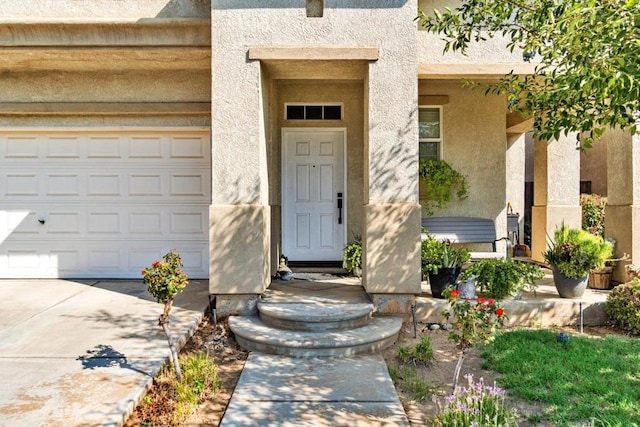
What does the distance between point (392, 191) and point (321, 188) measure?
7.90 ft

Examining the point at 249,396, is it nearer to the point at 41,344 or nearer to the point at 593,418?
the point at 41,344

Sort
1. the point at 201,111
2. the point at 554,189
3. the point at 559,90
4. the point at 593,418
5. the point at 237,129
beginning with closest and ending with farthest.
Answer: the point at 593,418 → the point at 559,90 → the point at 237,129 → the point at 201,111 → the point at 554,189

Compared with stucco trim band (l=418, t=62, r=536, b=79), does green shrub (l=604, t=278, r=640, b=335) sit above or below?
below

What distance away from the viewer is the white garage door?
6.87 meters

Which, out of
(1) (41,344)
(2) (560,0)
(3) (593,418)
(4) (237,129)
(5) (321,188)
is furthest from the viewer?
(5) (321,188)

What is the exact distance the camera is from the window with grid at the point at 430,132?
24.5 feet

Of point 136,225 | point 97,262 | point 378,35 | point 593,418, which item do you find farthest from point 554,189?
point 97,262

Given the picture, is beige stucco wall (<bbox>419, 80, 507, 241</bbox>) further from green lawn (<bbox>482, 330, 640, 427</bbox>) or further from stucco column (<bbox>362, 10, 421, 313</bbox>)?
green lawn (<bbox>482, 330, 640, 427</bbox>)

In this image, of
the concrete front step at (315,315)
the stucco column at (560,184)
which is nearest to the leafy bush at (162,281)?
the concrete front step at (315,315)

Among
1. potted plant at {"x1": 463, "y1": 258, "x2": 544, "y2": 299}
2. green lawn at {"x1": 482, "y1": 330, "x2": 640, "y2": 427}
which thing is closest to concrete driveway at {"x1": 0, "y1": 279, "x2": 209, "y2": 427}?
green lawn at {"x1": 482, "y1": 330, "x2": 640, "y2": 427}

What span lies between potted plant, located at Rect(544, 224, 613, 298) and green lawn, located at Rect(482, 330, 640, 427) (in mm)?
830

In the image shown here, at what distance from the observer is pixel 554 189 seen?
8.52 metres

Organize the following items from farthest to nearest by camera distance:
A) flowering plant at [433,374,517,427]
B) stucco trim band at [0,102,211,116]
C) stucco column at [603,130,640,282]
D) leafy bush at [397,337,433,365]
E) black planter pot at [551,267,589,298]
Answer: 1. stucco trim band at [0,102,211,116]
2. stucco column at [603,130,640,282]
3. black planter pot at [551,267,589,298]
4. leafy bush at [397,337,433,365]
5. flowering plant at [433,374,517,427]

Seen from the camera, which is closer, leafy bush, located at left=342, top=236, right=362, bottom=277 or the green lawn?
the green lawn
